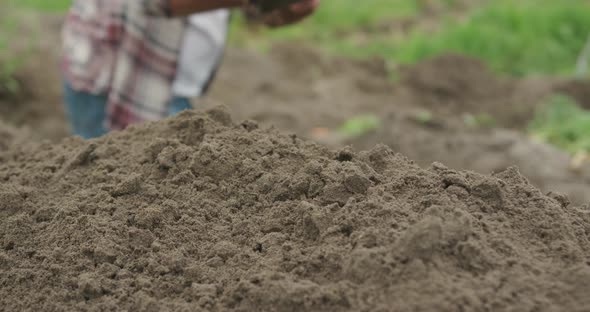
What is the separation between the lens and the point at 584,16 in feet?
29.3

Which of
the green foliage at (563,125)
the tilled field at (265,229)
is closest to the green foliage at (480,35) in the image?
the green foliage at (563,125)

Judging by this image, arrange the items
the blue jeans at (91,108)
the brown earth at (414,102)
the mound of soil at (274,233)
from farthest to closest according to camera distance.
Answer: the brown earth at (414,102) → the blue jeans at (91,108) → the mound of soil at (274,233)

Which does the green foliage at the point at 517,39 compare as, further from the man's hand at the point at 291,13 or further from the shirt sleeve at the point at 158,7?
the shirt sleeve at the point at 158,7

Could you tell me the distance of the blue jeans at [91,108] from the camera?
4.06m

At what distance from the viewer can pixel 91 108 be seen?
4090mm

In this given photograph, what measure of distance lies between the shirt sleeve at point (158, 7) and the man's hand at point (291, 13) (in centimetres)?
48

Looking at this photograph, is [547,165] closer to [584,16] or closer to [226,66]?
[226,66]

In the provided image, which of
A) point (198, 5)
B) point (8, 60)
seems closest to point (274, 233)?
point (198, 5)

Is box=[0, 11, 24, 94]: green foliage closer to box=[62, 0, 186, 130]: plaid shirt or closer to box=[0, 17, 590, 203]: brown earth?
box=[0, 17, 590, 203]: brown earth

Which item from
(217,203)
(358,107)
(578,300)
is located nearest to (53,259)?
(217,203)

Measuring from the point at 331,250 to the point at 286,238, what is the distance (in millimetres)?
175

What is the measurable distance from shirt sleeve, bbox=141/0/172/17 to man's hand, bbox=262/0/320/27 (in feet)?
1.58

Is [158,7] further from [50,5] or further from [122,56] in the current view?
[50,5]

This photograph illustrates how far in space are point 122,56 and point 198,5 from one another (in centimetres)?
70
